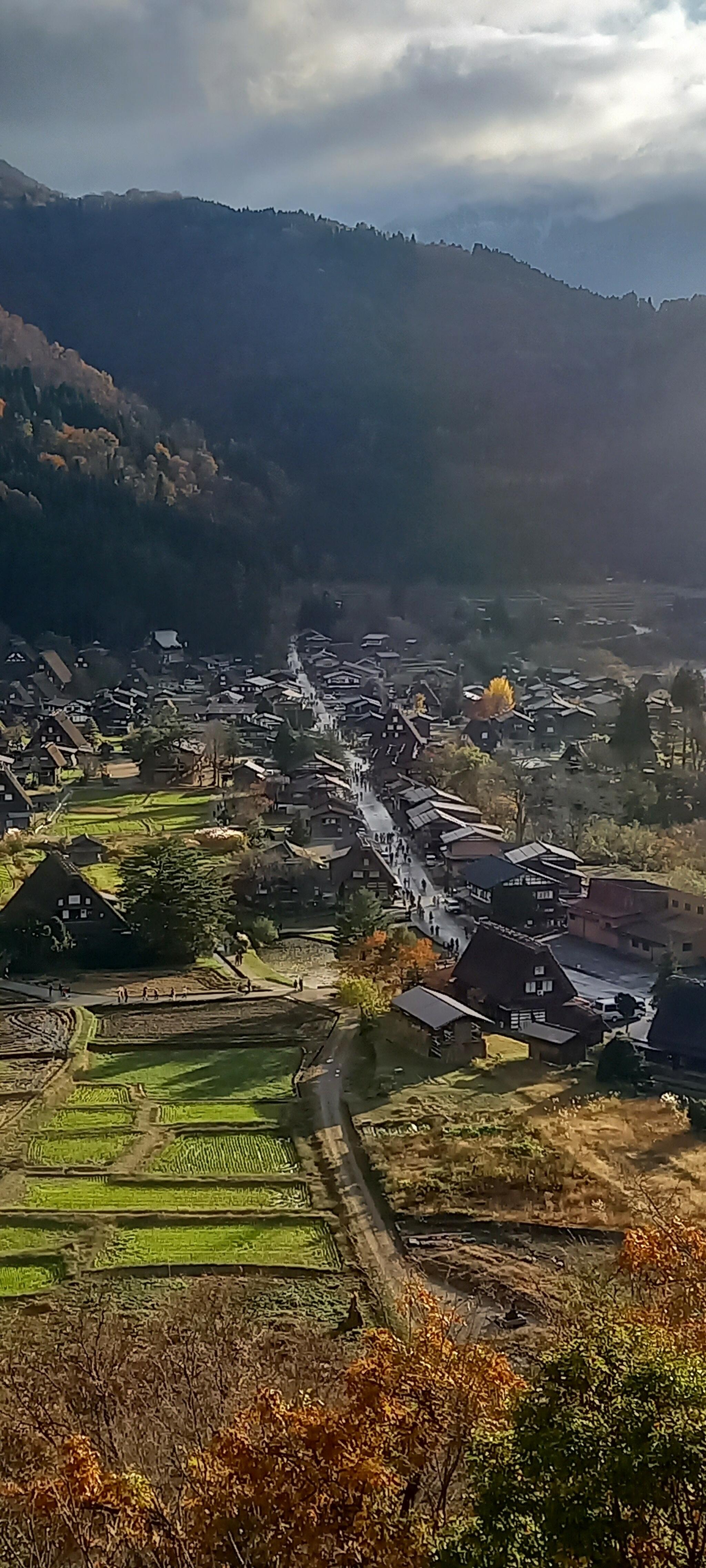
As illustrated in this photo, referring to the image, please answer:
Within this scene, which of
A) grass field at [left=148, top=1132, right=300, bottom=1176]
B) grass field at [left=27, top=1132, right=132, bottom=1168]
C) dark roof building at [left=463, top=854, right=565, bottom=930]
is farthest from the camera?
dark roof building at [left=463, top=854, right=565, bottom=930]

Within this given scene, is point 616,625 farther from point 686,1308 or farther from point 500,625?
point 686,1308

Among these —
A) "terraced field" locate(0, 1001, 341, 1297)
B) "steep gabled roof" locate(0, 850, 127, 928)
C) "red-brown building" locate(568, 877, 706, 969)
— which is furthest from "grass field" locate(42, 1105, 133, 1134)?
"red-brown building" locate(568, 877, 706, 969)

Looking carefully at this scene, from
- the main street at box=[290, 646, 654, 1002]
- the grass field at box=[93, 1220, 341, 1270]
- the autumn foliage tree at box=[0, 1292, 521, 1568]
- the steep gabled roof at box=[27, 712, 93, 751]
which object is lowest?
the steep gabled roof at box=[27, 712, 93, 751]

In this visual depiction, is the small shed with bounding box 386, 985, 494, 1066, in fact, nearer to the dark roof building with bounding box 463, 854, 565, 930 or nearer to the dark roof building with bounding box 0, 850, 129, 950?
the dark roof building with bounding box 463, 854, 565, 930

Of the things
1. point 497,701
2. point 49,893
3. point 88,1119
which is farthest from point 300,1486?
point 497,701

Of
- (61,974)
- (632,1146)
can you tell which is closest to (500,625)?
(61,974)

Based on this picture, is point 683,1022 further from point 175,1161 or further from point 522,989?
point 175,1161

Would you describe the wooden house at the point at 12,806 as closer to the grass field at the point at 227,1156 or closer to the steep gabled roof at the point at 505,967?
the steep gabled roof at the point at 505,967

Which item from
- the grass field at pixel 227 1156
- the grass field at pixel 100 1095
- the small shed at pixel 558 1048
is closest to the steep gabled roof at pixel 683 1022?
the small shed at pixel 558 1048
